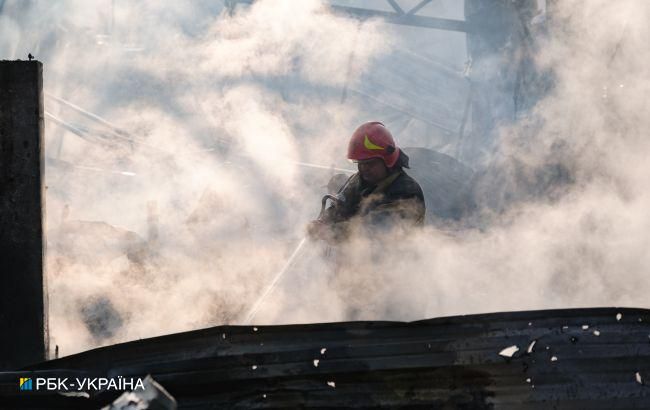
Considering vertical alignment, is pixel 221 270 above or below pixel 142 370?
above

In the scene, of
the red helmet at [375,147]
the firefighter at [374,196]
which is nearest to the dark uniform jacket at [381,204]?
the firefighter at [374,196]

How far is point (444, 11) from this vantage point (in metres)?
25.1

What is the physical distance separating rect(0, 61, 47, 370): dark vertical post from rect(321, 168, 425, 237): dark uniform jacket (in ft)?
7.79

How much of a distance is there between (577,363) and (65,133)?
17521mm

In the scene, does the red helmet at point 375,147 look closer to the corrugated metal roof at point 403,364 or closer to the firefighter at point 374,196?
the firefighter at point 374,196

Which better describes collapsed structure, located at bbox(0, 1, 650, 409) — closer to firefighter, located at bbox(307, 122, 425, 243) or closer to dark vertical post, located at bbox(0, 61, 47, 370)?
dark vertical post, located at bbox(0, 61, 47, 370)

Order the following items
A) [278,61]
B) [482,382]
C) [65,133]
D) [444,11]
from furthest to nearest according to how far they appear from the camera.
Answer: [444,11]
[65,133]
[278,61]
[482,382]

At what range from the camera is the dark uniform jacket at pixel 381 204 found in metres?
5.34

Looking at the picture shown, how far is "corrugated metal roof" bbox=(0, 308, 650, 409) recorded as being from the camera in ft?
8.66

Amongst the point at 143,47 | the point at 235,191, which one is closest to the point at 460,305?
the point at 235,191

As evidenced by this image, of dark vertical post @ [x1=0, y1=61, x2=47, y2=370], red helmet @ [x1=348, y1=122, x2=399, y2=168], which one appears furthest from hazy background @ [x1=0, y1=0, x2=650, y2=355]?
dark vertical post @ [x1=0, y1=61, x2=47, y2=370]

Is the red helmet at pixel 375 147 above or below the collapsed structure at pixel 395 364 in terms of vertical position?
above

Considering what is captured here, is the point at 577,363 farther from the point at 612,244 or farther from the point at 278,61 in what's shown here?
the point at 278,61

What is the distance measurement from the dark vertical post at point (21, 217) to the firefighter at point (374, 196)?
7.43ft
